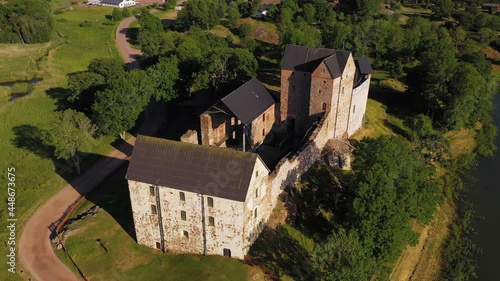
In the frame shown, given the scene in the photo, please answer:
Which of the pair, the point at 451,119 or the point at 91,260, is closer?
the point at 91,260

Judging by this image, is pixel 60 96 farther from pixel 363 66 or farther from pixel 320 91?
pixel 363 66

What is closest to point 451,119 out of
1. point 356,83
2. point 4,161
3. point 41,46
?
point 356,83

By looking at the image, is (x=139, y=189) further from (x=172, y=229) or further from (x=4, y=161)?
(x=4, y=161)

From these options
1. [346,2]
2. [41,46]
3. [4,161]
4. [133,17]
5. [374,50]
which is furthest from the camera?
[133,17]

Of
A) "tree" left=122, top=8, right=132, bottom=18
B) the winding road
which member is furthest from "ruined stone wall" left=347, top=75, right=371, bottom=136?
"tree" left=122, top=8, right=132, bottom=18

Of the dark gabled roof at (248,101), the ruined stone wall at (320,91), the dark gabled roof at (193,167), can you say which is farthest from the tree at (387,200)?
the dark gabled roof at (248,101)

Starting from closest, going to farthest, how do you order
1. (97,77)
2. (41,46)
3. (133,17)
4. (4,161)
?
(4,161) → (97,77) → (41,46) → (133,17)

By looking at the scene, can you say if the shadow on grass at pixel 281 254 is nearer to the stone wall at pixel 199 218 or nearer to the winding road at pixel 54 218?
the stone wall at pixel 199 218

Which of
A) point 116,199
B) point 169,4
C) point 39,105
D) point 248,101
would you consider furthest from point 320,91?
point 169,4

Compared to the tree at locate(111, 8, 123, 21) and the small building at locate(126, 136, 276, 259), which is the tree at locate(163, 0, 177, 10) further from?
the small building at locate(126, 136, 276, 259)
